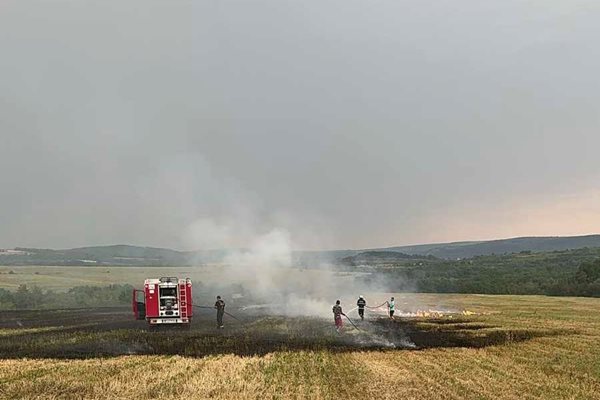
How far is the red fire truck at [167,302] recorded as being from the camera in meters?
42.9

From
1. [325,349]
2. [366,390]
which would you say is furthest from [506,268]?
[366,390]

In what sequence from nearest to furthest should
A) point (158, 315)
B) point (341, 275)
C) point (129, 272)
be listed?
point (158, 315) < point (341, 275) < point (129, 272)

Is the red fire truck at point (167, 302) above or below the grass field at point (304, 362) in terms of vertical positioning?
above

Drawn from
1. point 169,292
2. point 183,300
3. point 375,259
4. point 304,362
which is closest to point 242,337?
point 183,300

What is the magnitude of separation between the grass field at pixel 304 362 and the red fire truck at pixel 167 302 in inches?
88.1

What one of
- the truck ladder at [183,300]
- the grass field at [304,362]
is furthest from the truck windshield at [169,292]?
the grass field at [304,362]

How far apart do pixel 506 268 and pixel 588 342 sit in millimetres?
108738

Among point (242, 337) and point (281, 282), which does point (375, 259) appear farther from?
point (242, 337)

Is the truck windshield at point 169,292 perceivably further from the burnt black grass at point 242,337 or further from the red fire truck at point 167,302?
the burnt black grass at point 242,337

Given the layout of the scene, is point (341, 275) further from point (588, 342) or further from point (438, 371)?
point (438, 371)

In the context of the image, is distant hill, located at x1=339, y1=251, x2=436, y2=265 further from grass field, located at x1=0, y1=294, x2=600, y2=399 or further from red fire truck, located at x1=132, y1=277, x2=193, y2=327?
grass field, located at x1=0, y1=294, x2=600, y2=399

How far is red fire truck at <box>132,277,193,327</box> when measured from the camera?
42875mm

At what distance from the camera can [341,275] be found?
8169cm

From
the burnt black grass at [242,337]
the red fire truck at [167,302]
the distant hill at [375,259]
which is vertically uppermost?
the distant hill at [375,259]
